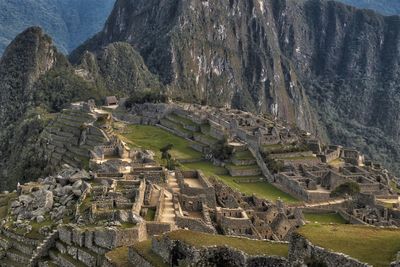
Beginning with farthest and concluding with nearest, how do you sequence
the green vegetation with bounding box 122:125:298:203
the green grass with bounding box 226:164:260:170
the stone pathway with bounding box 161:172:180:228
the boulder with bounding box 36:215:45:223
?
the green grass with bounding box 226:164:260:170 → the green vegetation with bounding box 122:125:298:203 → the boulder with bounding box 36:215:45:223 → the stone pathway with bounding box 161:172:180:228

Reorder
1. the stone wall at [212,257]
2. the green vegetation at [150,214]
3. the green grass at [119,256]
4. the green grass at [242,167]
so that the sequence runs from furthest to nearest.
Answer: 1. the green grass at [242,167]
2. the green vegetation at [150,214]
3. the green grass at [119,256]
4. the stone wall at [212,257]

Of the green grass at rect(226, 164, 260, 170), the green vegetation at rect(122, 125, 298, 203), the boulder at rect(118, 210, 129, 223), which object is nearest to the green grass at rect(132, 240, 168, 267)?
the boulder at rect(118, 210, 129, 223)

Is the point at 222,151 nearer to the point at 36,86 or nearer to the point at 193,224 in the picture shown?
the point at 193,224

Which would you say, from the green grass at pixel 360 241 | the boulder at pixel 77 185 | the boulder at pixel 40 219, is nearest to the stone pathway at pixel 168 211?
the boulder at pixel 77 185

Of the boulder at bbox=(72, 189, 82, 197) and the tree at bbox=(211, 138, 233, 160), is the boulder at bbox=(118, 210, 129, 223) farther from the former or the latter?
the tree at bbox=(211, 138, 233, 160)

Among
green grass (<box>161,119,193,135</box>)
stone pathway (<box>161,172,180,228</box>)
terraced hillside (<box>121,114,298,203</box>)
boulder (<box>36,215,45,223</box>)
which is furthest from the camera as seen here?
green grass (<box>161,119,193,135</box>)

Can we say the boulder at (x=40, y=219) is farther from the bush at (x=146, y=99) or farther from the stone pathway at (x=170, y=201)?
the bush at (x=146, y=99)
